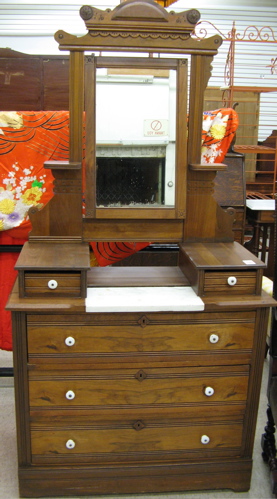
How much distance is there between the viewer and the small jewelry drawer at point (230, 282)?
7.20 ft

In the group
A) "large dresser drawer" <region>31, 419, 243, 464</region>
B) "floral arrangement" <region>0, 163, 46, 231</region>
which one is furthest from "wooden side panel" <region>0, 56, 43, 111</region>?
"large dresser drawer" <region>31, 419, 243, 464</region>

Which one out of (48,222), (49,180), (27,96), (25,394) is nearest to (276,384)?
(25,394)

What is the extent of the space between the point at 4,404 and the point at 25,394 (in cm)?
94

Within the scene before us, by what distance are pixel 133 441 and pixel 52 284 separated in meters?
0.80

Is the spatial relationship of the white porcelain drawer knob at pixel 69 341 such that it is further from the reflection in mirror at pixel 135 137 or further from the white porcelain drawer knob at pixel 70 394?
the reflection in mirror at pixel 135 137

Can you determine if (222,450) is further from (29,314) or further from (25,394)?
(29,314)

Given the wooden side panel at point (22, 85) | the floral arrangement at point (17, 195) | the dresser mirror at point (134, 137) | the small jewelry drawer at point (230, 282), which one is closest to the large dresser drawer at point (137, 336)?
the small jewelry drawer at point (230, 282)

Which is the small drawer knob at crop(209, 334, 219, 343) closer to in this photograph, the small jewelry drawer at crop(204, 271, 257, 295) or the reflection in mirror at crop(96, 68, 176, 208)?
the small jewelry drawer at crop(204, 271, 257, 295)

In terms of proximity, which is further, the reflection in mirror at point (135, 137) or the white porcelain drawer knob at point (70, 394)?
the reflection in mirror at point (135, 137)

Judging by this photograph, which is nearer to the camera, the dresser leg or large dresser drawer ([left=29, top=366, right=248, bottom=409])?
large dresser drawer ([left=29, top=366, right=248, bottom=409])

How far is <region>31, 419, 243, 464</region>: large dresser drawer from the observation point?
2277 mm

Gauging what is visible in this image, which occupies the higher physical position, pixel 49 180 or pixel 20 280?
pixel 49 180

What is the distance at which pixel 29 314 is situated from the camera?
213 cm

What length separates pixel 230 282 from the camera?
86.6 inches
